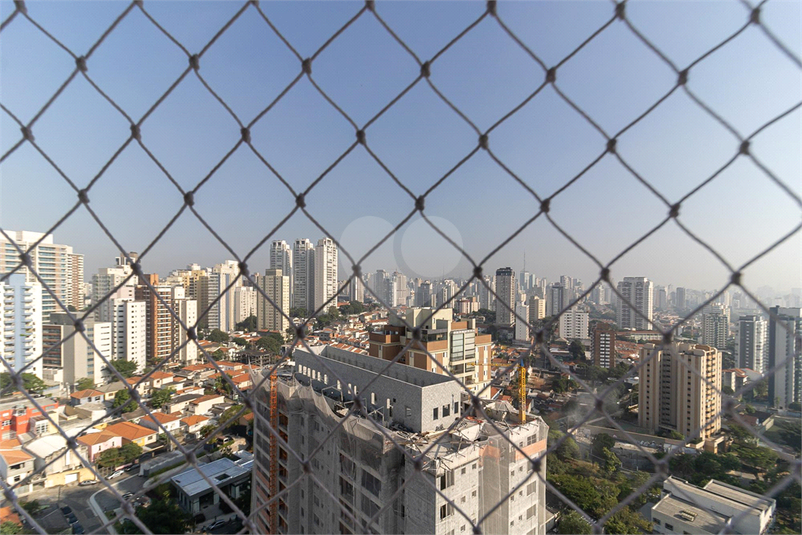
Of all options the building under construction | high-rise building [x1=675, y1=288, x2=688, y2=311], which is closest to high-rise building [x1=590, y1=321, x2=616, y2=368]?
the building under construction

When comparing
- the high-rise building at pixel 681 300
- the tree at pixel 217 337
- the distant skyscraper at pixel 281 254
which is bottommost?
the tree at pixel 217 337

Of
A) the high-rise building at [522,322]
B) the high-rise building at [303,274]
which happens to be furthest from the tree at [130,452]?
the high-rise building at [522,322]

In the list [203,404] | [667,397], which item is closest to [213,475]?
[203,404]

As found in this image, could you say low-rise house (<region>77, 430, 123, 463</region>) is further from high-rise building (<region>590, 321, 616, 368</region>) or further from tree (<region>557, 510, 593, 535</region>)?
high-rise building (<region>590, 321, 616, 368</region>)

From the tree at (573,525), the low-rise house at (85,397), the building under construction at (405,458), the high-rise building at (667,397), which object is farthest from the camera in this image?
the low-rise house at (85,397)

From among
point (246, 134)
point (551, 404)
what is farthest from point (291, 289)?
point (246, 134)

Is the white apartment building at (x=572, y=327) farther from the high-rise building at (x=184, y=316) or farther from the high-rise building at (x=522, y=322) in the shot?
the high-rise building at (x=184, y=316)

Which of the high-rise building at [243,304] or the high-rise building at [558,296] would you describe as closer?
the high-rise building at [558,296]
